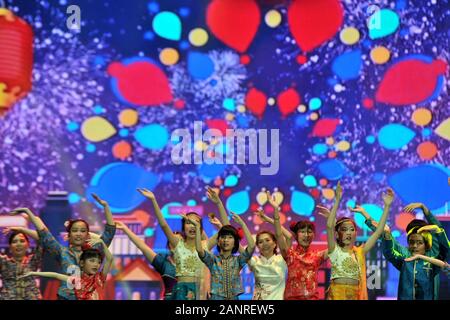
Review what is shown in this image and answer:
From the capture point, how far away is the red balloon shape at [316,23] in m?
5.89

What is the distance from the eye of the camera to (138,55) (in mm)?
5879

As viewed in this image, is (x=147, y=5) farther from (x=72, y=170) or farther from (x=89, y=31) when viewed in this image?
(x=72, y=170)

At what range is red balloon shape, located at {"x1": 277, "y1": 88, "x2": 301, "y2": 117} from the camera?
586 centimetres

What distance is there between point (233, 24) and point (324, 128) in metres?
0.95

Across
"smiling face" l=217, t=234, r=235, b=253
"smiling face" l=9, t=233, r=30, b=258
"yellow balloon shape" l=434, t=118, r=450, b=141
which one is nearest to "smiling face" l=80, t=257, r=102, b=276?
"smiling face" l=9, t=233, r=30, b=258

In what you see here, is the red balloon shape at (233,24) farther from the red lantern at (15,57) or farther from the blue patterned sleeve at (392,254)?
the blue patterned sleeve at (392,254)

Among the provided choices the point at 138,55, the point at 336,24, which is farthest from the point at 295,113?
A: the point at 138,55

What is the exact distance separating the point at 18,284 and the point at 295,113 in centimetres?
217

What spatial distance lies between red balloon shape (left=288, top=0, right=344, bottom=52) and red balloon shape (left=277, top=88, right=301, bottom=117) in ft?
1.05

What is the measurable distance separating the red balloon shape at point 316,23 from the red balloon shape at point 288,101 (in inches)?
12.5

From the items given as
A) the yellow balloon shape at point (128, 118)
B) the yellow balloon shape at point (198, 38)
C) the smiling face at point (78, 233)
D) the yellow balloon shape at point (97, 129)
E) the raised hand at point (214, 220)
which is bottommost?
the smiling face at point (78, 233)

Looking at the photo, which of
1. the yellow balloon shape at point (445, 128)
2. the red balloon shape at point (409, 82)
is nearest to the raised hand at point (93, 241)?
the red balloon shape at point (409, 82)
